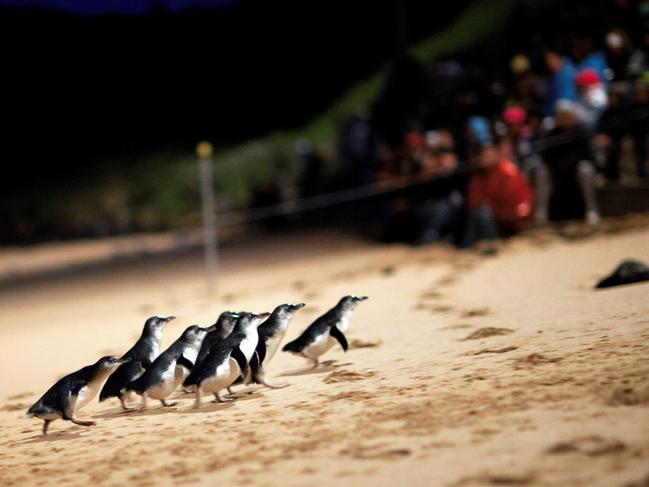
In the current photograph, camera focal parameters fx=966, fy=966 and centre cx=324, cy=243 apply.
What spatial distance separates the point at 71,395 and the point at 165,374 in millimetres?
551

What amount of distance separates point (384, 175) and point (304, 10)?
26.2m

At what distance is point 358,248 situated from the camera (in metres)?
15.4

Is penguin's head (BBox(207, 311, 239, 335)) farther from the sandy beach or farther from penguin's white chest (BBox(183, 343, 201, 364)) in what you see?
the sandy beach

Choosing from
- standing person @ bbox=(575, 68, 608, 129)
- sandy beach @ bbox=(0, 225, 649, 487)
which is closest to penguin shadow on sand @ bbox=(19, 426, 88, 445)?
sandy beach @ bbox=(0, 225, 649, 487)

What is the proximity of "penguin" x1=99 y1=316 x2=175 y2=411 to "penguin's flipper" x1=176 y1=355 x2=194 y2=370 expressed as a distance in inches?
9.3

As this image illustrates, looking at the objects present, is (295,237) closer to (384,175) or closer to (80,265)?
(384,175)

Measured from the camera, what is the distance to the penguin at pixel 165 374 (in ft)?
18.8

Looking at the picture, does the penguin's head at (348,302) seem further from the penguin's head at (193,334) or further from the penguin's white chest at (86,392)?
the penguin's white chest at (86,392)

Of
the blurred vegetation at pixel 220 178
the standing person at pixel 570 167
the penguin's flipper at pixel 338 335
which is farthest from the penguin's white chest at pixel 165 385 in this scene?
the blurred vegetation at pixel 220 178

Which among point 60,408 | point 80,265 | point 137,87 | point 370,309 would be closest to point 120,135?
point 137,87

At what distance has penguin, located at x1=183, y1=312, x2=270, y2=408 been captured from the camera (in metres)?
5.62

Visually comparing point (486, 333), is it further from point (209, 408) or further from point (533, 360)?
point (209, 408)

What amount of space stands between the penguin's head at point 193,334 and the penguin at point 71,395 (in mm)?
502

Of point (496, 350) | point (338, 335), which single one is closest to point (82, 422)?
point (338, 335)
